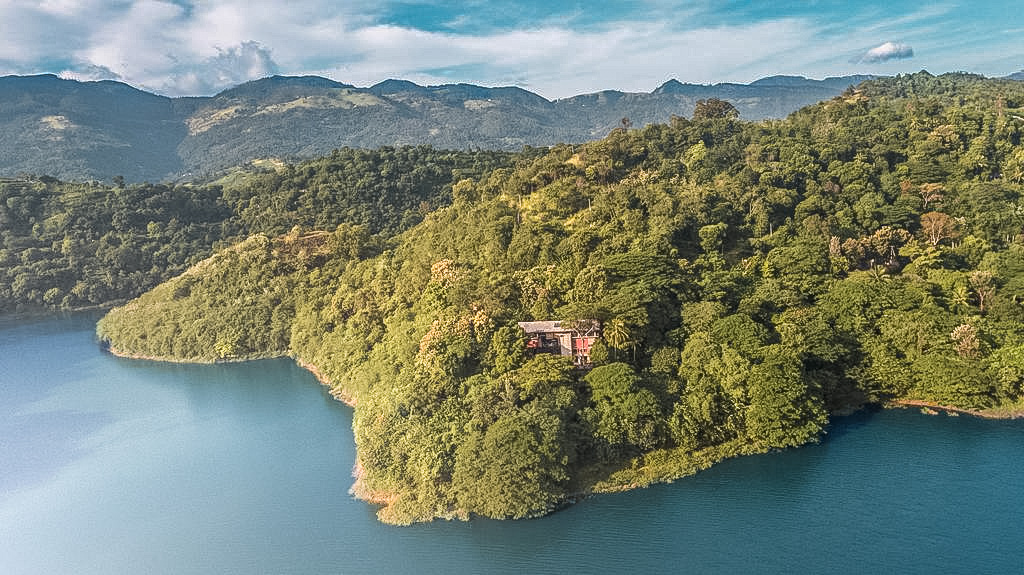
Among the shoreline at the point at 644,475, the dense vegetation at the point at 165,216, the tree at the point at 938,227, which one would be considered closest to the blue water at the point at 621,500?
the shoreline at the point at 644,475

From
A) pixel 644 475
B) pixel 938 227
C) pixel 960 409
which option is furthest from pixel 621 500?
pixel 938 227

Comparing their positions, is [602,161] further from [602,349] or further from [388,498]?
[388,498]

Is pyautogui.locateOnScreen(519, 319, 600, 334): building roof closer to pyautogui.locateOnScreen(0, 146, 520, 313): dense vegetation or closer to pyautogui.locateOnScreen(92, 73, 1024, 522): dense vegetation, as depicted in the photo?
pyautogui.locateOnScreen(92, 73, 1024, 522): dense vegetation

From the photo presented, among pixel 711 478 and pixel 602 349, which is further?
pixel 602 349

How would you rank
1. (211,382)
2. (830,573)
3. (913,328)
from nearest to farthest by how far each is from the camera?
(830,573) < (913,328) < (211,382)

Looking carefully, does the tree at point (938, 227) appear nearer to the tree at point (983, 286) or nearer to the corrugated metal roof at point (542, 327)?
the tree at point (983, 286)

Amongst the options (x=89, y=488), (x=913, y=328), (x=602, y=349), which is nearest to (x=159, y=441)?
(x=89, y=488)
